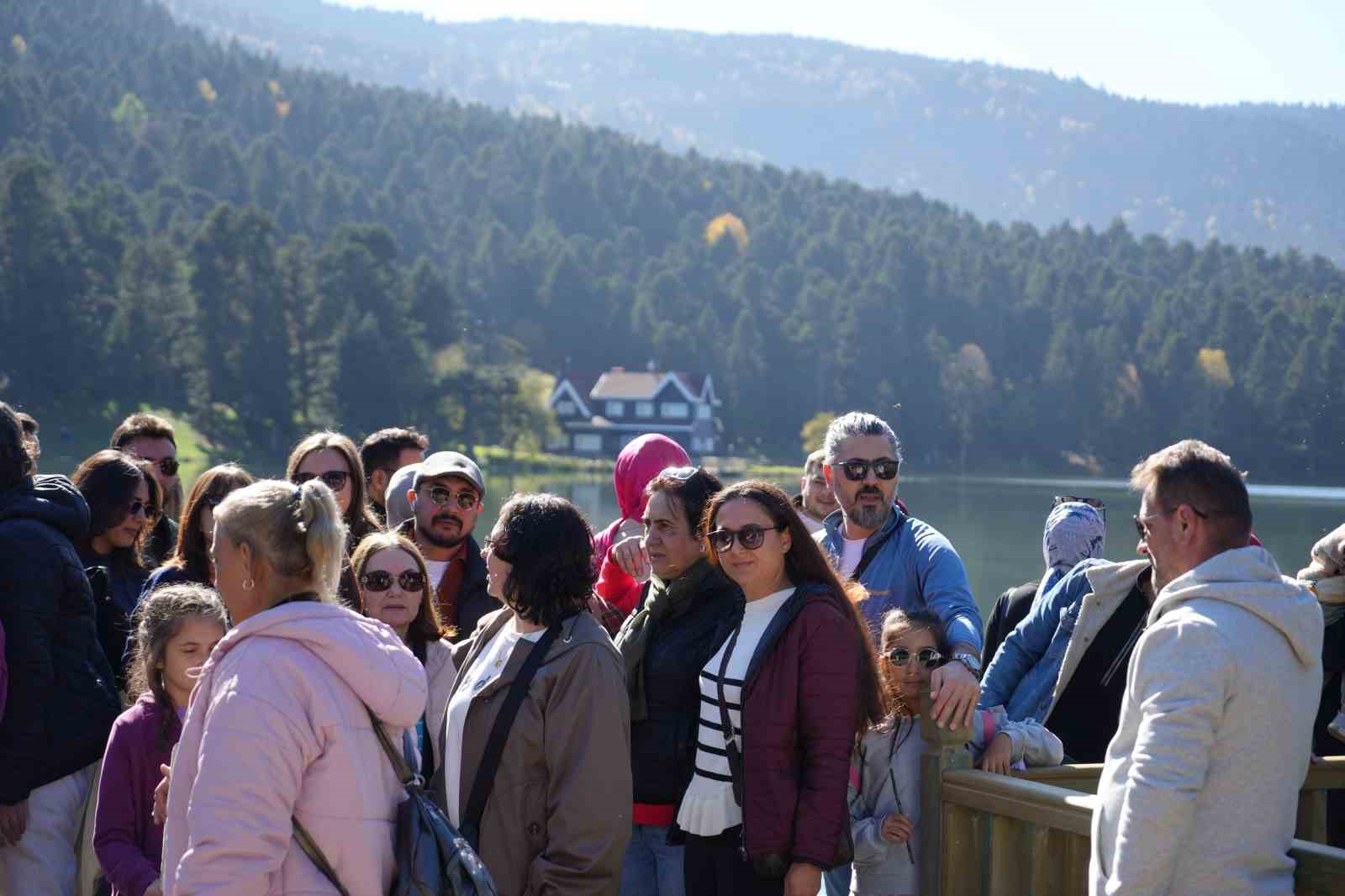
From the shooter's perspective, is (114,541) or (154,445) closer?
(114,541)

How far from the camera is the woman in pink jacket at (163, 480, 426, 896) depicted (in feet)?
8.82

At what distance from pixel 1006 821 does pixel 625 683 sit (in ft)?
3.37

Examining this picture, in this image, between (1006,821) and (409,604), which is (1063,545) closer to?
(1006,821)

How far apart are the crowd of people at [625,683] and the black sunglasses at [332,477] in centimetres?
36

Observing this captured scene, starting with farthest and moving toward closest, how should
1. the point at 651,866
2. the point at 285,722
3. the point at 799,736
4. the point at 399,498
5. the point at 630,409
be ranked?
the point at 630,409, the point at 399,498, the point at 651,866, the point at 799,736, the point at 285,722

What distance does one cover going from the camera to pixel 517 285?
329 ft

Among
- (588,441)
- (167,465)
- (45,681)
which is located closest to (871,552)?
(45,681)

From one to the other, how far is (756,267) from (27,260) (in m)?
57.9

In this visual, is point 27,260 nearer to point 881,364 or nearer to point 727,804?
point 881,364

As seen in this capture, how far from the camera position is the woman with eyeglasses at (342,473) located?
5.57 meters

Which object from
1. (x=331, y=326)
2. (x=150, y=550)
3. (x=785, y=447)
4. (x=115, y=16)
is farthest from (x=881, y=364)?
(x=150, y=550)

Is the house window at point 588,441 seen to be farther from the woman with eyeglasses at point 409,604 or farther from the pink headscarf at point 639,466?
the woman with eyeglasses at point 409,604

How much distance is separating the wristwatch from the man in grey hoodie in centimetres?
100

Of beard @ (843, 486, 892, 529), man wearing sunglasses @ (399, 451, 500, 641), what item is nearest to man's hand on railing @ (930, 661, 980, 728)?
beard @ (843, 486, 892, 529)
